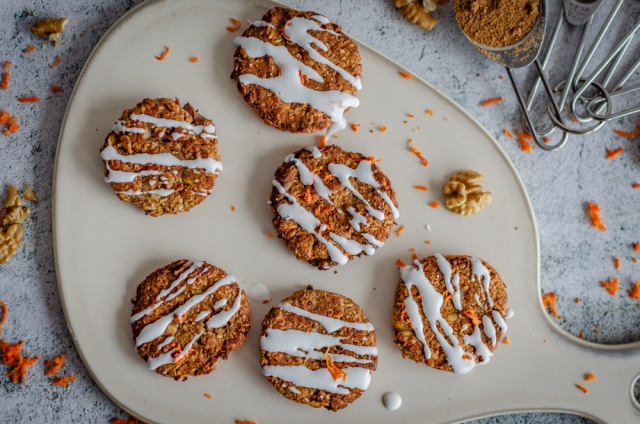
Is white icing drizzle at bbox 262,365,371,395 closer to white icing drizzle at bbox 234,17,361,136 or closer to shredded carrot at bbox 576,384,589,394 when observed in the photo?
shredded carrot at bbox 576,384,589,394

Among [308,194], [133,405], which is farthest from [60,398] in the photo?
[308,194]

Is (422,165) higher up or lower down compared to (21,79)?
higher up

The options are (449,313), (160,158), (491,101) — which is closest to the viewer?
(160,158)

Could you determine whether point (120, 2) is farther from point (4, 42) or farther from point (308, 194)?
point (308, 194)

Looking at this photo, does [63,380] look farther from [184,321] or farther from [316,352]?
[316,352]

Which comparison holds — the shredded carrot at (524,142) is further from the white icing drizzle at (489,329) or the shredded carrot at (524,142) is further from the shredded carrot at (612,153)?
the white icing drizzle at (489,329)

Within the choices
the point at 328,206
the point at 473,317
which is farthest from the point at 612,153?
the point at 328,206

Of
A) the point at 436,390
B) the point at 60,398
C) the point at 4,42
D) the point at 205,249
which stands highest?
the point at 4,42
